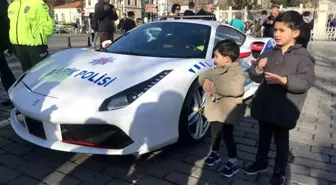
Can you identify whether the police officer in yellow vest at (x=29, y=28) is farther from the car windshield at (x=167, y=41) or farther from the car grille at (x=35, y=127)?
the car grille at (x=35, y=127)

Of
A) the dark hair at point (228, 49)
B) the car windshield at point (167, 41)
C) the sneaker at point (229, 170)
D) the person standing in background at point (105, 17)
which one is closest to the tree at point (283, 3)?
the person standing in background at point (105, 17)

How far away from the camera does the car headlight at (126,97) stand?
249 cm

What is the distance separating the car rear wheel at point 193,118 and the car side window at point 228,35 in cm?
A: 84

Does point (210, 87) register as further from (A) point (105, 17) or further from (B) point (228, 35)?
(A) point (105, 17)

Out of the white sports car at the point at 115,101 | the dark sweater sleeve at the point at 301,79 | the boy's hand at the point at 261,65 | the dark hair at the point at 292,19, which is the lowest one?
the white sports car at the point at 115,101

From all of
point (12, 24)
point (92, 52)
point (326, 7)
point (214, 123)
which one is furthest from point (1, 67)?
point (326, 7)

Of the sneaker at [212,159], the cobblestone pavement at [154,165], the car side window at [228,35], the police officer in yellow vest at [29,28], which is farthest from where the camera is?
the police officer in yellow vest at [29,28]

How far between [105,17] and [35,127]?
213 inches

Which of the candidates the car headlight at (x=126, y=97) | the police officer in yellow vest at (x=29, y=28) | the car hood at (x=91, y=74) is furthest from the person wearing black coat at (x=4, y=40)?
the car headlight at (x=126, y=97)

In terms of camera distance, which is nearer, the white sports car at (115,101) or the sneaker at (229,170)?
the white sports car at (115,101)

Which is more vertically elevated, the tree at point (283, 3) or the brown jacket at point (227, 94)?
the tree at point (283, 3)

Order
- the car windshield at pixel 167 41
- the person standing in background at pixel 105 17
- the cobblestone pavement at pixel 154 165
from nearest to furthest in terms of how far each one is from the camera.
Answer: the cobblestone pavement at pixel 154 165 → the car windshield at pixel 167 41 → the person standing in background at pixel 105 17

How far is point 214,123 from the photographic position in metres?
2.65

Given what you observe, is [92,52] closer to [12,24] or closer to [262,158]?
[12,24]
